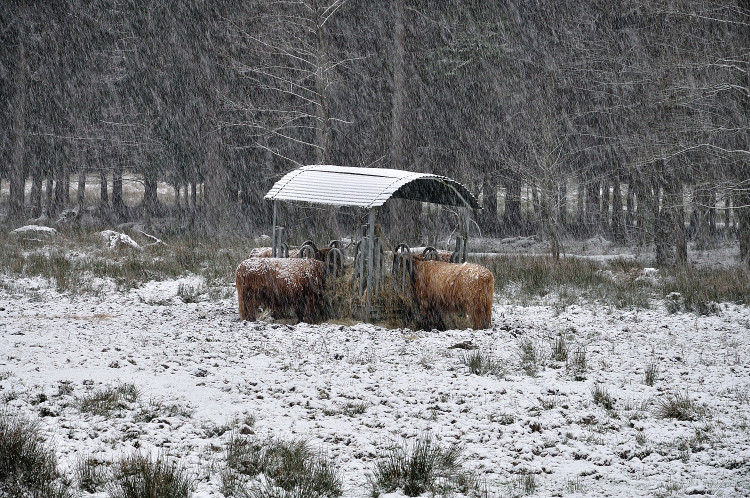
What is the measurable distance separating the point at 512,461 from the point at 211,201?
2423 cm

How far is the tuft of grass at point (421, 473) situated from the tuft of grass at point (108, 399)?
250 cm

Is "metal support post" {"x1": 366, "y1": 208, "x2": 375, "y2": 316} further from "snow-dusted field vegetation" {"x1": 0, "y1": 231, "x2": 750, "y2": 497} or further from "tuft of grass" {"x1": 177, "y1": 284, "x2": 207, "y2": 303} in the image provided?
"tuft of grass" {"x1": 177, "y1": 284, "x2": 207, "y2": 303}

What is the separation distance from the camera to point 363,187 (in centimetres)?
1108

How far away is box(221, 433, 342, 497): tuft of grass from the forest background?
14.7 m

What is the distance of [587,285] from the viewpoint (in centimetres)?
1566

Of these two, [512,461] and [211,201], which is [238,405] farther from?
[211,201]

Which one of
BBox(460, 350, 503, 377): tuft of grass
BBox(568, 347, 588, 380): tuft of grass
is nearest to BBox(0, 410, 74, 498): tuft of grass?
BBox(460, 350, 503, 377): tuft of grass

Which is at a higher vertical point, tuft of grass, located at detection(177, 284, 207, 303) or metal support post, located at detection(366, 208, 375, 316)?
metal support post, located at detection(366, 208, 375, 316)

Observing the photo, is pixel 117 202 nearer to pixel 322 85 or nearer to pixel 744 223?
pixel 322 85

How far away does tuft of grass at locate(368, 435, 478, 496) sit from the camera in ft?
15.9

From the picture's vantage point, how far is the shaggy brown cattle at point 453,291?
10609 millimetres

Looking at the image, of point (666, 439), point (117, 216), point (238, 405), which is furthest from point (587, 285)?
point (117, 216)

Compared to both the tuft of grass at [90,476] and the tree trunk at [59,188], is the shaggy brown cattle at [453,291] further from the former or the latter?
the tree trunk at [59,188]

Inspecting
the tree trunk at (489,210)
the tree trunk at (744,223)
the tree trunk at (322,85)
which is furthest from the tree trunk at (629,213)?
the tree trunk at (322,85)
